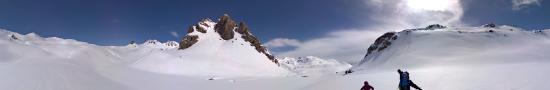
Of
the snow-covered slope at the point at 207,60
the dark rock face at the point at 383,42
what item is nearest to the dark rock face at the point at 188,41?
the snow-covered slope at the point at 207,60

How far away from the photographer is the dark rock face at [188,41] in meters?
189

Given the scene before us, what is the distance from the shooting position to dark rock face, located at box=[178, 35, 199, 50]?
621ft

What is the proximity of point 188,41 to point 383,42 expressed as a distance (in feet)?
221

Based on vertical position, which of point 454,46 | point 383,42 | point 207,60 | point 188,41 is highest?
point 188,41

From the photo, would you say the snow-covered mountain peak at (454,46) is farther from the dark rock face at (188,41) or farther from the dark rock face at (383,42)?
the dark rock face at (188,41)

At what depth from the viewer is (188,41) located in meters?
194

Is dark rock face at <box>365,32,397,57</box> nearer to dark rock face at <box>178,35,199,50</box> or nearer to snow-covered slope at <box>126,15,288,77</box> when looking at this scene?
snow-covered slope at <box>126,15,288,77</box>

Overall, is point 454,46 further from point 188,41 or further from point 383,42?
point 188,41

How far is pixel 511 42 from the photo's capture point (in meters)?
138

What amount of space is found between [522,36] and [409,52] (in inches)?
1432

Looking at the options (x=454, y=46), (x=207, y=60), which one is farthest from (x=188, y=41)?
(x=454, y=46)

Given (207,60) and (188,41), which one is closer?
(207,60)

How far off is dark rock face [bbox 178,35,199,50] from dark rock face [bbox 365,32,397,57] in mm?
59768

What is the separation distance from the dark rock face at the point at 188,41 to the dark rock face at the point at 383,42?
59.8m
